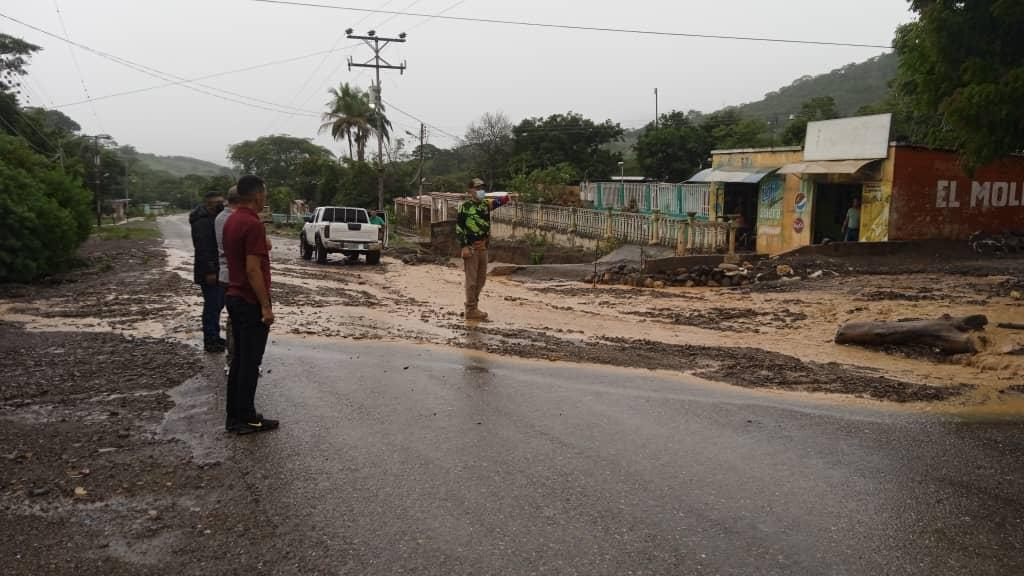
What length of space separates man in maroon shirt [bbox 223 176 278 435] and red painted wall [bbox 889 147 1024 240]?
2028 centimetres

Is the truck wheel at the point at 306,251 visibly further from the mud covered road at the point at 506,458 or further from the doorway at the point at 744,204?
the mud covered road at the point at 506,458

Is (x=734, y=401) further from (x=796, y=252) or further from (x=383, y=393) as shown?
(x=796, y=252)

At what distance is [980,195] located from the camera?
Result: 78.0ft

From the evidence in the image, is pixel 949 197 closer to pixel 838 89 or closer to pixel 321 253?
pixel 321 253

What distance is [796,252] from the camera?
19.0m

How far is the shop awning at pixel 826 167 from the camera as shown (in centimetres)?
2117

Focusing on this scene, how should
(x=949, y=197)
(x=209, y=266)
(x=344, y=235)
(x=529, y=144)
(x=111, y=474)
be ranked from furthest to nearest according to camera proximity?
(x=529, y=144) < (x=344, y=235) < (x=949, y=197) < (x=209, y=266) < (x=111, y=474)

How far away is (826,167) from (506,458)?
19937 mm

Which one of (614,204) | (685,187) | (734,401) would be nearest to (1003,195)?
(685,187)

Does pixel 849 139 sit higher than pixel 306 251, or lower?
higher

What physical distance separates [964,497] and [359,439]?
3734mm

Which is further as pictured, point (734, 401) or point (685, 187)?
point (685, 187)

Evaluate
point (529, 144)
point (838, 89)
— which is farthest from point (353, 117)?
point (838, 89)

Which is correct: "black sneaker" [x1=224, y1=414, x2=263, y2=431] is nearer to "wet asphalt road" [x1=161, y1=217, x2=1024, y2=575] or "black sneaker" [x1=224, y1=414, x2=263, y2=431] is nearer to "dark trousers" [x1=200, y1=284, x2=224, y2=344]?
"wet asphalt road" [x1=161, y1=217, x2=1024, y2=575]
